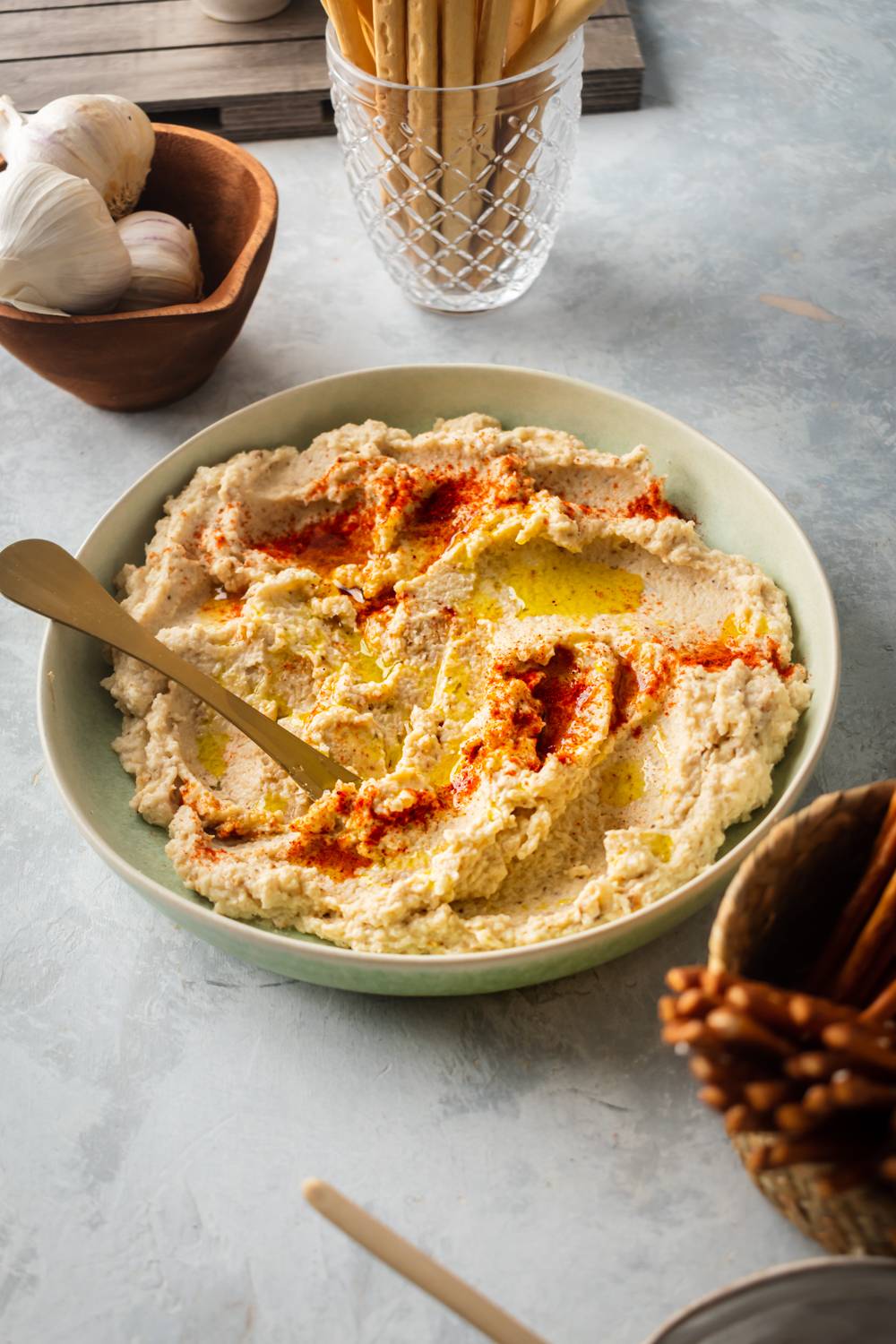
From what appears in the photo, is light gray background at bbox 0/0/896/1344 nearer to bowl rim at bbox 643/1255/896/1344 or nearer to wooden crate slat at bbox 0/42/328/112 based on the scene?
bowl rim at bbox 643/1255/896/1344

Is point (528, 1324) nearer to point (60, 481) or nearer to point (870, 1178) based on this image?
point (870, 1178)

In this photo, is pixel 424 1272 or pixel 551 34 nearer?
pixel 424 1272

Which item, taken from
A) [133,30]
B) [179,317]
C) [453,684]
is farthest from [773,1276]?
[133,30]

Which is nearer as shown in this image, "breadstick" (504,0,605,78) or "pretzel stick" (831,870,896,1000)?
"pretzel stick" (831,870,896,1000)

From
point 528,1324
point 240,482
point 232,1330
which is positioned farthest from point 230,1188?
point 240,482

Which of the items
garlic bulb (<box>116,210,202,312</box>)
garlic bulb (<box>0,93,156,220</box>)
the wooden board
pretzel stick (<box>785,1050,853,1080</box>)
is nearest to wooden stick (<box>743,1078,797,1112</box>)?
pretzel stick (<box>785,1050,853,1080</box>)

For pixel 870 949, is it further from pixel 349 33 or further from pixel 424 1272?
pixel 349 33

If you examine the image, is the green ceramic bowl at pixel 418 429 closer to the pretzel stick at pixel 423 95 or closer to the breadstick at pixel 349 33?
the pretzel stick at pixel 423 95
